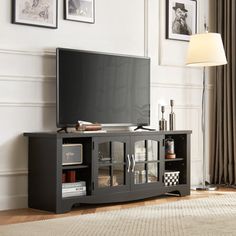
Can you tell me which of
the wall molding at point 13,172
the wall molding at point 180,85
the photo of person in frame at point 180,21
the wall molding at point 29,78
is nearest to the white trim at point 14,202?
the wall molding at point 13,172

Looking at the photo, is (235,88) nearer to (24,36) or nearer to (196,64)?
(196,64)

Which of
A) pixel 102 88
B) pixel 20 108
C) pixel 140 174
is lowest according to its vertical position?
pixel 140 174

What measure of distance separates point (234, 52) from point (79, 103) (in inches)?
81.6

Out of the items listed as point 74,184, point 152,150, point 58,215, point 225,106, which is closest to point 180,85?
point 225,106

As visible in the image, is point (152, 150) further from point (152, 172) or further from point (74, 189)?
point (74, 189)

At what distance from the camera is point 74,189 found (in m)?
4.48

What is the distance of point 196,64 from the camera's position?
5.54 meters

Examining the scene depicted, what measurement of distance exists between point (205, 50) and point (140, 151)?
1205mm

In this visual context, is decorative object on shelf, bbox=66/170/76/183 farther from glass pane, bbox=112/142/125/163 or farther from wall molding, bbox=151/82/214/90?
wall molding, bbox=151/82/214/90

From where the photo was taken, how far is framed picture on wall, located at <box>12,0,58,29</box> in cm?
457

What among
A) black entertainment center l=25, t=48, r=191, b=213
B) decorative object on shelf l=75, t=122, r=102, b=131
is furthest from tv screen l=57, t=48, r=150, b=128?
decorative object on shelf l=75, t=122, r=102, b=131

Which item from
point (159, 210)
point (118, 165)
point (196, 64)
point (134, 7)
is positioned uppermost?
point (134, 7)

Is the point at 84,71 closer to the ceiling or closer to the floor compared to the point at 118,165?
closer to the ceiling

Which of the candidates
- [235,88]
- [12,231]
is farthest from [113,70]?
[12,231]
